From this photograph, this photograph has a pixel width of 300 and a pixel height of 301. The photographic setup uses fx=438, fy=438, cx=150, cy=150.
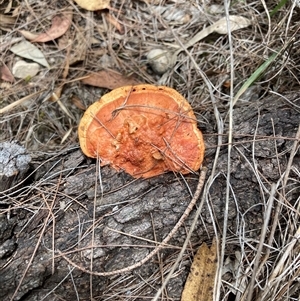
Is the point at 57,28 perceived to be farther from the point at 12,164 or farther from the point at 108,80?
the point at 12,164

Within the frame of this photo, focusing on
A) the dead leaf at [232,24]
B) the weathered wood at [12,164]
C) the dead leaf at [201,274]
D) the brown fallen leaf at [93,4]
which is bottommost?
the dead leaf at [201,274]

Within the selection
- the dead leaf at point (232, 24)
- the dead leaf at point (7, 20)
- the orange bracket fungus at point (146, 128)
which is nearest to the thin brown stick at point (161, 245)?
the orange bracket fungus at point (146, 128)

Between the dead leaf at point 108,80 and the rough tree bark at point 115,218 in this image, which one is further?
the dead leaf at point 108,80

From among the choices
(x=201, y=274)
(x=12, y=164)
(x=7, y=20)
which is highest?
(x=7, y=20)

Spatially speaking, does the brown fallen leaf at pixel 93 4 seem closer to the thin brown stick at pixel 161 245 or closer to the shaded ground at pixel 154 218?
the shaded ground at pixel 154 218

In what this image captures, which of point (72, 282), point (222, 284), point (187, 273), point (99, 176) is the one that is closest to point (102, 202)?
point (99, 176)

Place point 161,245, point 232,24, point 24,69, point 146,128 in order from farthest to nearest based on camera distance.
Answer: point 24,69 < point 232,24 < point 146,128 < point 161,245

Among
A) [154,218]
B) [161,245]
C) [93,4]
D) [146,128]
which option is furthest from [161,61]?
[161,245]
